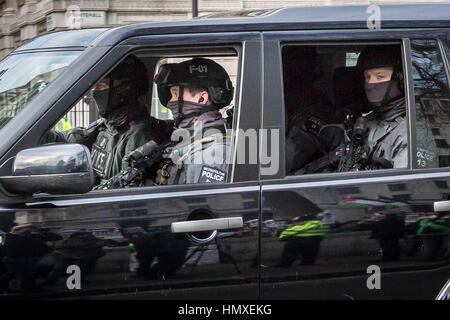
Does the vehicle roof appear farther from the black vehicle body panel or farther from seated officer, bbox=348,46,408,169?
seated officer, bbox=348,46,408,169

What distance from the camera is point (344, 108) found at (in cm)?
450

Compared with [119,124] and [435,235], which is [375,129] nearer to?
[435,235]

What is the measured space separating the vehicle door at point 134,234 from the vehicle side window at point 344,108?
1.30 ft

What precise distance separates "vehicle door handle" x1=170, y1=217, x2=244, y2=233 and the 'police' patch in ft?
0.68

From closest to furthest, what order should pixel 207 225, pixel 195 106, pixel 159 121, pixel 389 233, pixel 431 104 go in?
pixel 207 225 → pixel 389 233 → pixel 431 104 → pixel 195 106 → pixel 159 121

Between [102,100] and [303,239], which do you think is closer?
[303,239]

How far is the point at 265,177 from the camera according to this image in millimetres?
3553

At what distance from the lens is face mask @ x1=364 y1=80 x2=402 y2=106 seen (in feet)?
13.5

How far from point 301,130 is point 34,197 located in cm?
143

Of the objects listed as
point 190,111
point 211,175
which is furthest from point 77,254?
point 190,111

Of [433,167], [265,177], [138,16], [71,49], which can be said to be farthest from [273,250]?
[138,16]

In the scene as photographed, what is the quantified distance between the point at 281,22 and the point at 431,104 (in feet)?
2.54

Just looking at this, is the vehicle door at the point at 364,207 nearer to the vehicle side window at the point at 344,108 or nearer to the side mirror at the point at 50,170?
the vehicle side window at the point at 344,108
